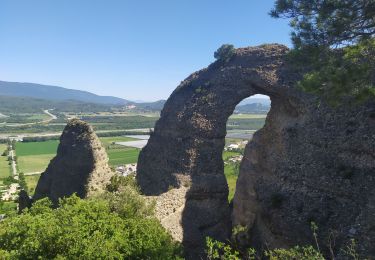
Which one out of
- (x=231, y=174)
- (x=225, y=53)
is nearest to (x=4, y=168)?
(x=231, y=174)

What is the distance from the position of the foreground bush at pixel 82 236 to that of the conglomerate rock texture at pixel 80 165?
974cm

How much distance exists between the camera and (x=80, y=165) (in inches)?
1304

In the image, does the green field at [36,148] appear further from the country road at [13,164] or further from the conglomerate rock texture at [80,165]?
the conglomerate rock texture at [80,165]

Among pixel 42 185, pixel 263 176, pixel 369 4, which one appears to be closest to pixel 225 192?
pixel 263 176

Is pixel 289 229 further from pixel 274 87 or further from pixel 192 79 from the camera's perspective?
pixel 192 79

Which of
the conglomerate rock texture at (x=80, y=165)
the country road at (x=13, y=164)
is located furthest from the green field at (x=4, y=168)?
the conglomerate rock texture at (x=80, y=165)

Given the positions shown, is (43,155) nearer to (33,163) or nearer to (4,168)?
(33,163)

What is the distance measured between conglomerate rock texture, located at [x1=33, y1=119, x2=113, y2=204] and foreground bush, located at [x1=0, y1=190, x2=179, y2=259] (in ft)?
32.0

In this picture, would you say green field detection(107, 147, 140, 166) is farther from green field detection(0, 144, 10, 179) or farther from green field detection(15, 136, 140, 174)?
green field detection(0, 144, 10, 179)

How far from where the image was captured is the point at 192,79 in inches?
1772

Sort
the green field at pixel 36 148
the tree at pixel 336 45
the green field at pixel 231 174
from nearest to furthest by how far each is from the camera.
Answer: the tree at pixel 336 45
the green field at pixel 231 174
the green field at pixel 36 148

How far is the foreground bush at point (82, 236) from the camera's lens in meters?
17.7

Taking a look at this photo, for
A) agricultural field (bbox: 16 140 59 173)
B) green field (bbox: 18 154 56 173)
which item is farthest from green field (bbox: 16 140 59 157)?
green field (bbox: 18 154 56 173)

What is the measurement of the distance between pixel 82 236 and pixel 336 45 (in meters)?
15.0
